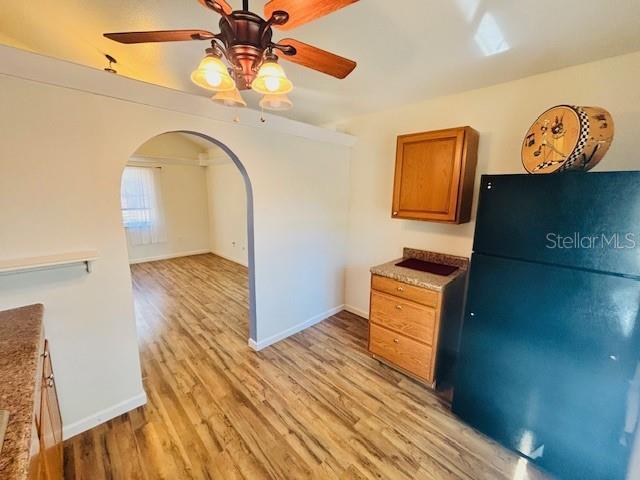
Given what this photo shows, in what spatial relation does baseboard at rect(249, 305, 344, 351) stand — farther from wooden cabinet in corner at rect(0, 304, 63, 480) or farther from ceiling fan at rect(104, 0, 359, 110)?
ceiling fan at rect(104, 0, 359, 110)

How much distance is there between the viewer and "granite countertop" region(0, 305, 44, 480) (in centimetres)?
62

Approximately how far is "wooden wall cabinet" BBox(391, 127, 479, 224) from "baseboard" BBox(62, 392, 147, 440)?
250cm

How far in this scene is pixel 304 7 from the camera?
3.01 ft

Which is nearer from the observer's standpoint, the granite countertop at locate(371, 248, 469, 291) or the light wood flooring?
the light wood flooring

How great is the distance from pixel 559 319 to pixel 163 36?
2268 millimetres

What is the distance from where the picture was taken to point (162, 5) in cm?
156

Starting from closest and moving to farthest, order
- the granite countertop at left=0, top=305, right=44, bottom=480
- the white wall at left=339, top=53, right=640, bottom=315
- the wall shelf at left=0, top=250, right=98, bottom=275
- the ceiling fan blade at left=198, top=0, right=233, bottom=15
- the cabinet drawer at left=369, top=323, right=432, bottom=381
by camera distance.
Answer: the granite countertop at left=0, top=305, right=44, bottom=480 < the ceiling fan blade at left=198, top=0, right=233, bottom=15 < the wall shelf at left=0, top=250, right=98, bottom=275 < the white wall at left=339, top=53, right=640, bottom=315 < the cabinet drawer at left=369, top=323, right=432, bottom=381

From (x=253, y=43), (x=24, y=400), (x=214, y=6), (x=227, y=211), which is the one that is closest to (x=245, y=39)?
(x=253, y=43)

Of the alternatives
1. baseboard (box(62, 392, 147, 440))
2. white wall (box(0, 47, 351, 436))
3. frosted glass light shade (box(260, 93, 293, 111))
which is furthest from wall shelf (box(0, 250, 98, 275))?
frosted glass light shade (box(260, 93, 293, 111))

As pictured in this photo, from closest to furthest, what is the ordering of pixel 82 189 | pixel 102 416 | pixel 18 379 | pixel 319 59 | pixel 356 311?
pixel 18 379, pixel 319 59, pixel 82 189, pixel 102 416, pixel 356 311

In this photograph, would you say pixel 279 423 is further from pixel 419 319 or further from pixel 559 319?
pixel 559 319

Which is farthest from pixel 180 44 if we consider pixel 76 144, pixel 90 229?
pixel 90 229

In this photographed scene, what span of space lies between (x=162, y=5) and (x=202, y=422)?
2654 millimetres

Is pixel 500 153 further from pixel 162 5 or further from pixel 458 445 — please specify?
pixel 162 5
